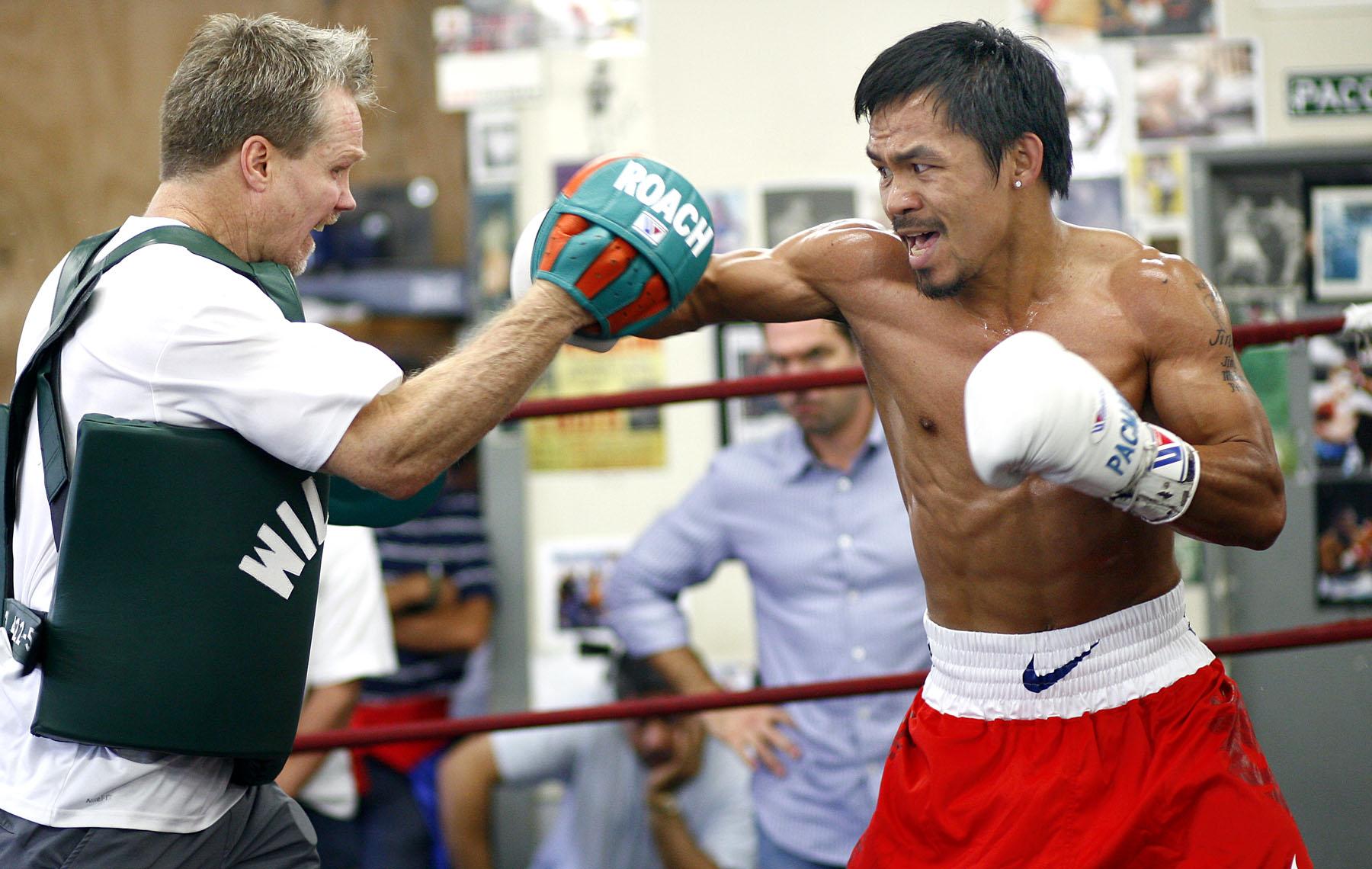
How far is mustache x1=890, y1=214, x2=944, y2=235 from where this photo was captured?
1277mm

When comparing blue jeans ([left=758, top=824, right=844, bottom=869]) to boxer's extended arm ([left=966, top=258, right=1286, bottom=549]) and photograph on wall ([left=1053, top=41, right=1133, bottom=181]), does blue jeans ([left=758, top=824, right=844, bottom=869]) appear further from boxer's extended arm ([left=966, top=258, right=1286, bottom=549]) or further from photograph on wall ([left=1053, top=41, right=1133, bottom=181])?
photograph on wall ([left=1053, top=41, right=1133, bottom=181])

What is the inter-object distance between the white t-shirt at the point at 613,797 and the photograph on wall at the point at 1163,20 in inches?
72.0

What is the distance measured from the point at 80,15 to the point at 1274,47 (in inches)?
112

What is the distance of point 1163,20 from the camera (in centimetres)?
292

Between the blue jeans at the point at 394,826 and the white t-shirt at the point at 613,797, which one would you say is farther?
the blue jeans at the point at 394,826

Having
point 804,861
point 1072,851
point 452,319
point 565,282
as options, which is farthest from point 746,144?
point 1072,851

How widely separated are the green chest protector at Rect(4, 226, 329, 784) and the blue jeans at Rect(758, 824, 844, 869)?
46.0 inches

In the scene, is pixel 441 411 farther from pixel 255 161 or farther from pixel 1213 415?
pixel 1213 415

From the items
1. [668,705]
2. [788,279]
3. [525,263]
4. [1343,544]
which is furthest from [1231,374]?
[1343,544]

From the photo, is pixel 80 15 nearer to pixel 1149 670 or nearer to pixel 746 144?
pixel 746 144

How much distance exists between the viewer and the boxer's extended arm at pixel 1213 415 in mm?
1154

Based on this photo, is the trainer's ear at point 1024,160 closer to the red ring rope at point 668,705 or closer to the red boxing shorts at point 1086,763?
the red boxing shorts at point 1086,763

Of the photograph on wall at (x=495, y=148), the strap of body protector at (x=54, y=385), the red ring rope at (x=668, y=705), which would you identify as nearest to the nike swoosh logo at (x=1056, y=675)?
the red ring rope at (x=668, y=705)

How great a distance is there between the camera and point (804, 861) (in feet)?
6.86
